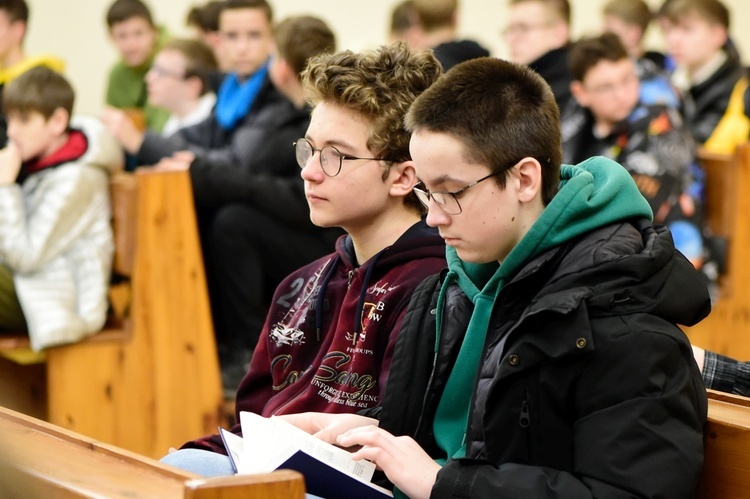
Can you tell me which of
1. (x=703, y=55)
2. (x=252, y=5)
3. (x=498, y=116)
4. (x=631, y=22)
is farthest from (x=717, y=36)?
(x=498, y=116)

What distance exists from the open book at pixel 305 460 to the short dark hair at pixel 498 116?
467 mm

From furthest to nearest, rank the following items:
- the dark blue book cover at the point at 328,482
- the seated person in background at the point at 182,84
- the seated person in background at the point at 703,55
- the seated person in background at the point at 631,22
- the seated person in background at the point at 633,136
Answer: the seated person in background at the point at 631,22 → the seated person in background at the point at 703,55 → the seated person in background at the point at 182,84 → the seated person in background at the point at 633,136 → the dark blue book cover at the point at 328,482

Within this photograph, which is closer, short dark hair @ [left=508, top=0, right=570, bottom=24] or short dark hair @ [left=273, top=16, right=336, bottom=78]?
short dark hair @ [left=273, top=16, right=336, bottom=78]

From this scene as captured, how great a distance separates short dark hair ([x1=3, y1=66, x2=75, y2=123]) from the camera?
3.58 metres

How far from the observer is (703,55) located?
17.8ft

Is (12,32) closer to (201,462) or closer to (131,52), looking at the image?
(131,52)

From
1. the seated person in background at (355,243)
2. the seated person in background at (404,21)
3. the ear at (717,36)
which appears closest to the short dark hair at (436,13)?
the seated person in background at (404,21)

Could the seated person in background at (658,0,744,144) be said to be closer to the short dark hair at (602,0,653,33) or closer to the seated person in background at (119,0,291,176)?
the short dark hair at (602,0,653,33)

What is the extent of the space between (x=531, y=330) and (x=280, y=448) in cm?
43

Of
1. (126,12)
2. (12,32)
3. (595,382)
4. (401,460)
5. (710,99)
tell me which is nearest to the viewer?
(595,382)

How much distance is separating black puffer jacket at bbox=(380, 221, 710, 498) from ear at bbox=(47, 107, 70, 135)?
242cm

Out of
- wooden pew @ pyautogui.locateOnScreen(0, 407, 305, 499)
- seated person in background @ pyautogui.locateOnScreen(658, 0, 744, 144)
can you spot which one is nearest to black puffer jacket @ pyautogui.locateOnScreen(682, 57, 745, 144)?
seated person in background @ pyautogui.locateOnScreen(658, 0, 744, 144)

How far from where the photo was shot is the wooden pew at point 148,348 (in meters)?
3.53

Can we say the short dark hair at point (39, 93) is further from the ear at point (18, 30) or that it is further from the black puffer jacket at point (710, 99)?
the black puffer jacket at point (710, 99)
